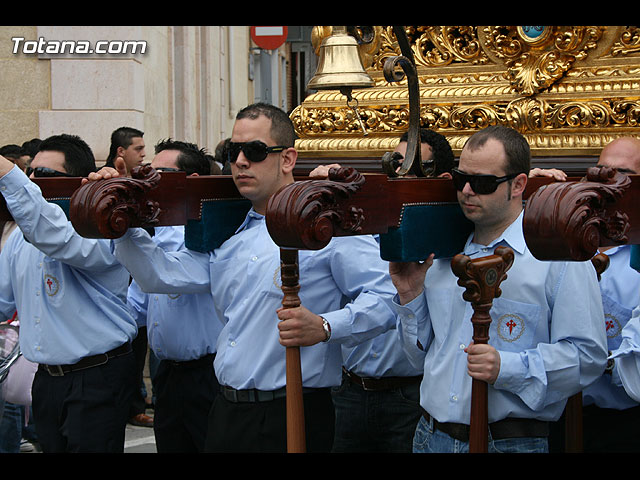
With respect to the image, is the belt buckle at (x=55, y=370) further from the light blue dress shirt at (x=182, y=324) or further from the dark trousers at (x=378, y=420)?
the dark trousers at (x=378, y=420)

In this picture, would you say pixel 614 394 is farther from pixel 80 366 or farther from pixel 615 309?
pixel 80 366

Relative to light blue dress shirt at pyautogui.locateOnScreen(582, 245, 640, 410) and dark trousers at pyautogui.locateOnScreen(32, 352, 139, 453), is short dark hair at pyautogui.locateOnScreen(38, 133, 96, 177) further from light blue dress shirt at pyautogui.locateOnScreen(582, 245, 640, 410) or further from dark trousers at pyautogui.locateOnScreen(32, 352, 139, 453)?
light blue dress shirt at pyautogui.locateOnScreen(582, 245, 640, 410)

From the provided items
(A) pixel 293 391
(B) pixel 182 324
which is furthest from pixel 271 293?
(B) pixel 182 324

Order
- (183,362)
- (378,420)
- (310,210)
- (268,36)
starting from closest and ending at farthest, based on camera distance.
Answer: (310,210)
(378,420)
(183,362)
(268,36)

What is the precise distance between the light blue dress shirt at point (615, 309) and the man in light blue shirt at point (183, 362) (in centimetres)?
168

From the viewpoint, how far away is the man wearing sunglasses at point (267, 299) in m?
3.41

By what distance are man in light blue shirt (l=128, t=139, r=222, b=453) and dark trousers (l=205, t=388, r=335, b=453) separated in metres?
0.68

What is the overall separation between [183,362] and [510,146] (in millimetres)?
2060

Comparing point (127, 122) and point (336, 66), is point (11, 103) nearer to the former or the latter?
point (127, 122)

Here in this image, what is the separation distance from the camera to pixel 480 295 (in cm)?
263

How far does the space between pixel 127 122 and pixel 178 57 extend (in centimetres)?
199

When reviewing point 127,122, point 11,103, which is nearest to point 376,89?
point 127,122

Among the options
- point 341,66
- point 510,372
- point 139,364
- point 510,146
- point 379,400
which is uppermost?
point 341,66

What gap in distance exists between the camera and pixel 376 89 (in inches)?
192
